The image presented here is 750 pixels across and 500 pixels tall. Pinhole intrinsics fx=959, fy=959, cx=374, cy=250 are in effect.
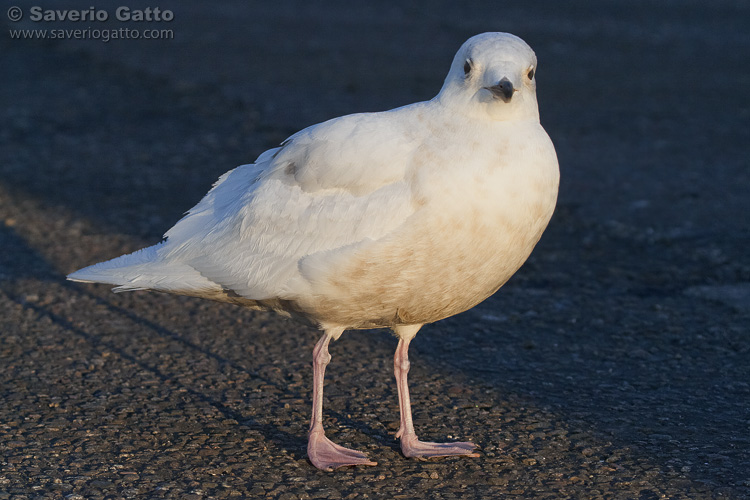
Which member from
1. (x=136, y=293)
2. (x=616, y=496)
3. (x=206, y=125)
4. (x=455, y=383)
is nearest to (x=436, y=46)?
(x=206, y=125)

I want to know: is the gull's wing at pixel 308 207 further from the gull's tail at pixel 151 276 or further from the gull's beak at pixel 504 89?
A: the gull's beak at pixel 504 89

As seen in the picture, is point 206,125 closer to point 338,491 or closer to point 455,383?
point 455,383

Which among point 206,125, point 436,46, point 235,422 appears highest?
point 436,46

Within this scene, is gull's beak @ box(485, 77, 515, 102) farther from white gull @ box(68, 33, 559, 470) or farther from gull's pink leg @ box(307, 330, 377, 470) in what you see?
gull's pink leg @ box(307, 330, 377, 470)

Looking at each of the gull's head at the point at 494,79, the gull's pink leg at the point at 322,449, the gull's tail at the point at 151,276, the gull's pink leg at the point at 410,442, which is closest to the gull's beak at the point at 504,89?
the gull's head at the point at 494,79

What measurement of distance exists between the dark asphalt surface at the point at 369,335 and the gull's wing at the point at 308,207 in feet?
2.72

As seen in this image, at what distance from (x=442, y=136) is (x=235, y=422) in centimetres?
177

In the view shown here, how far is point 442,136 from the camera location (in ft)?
13.3

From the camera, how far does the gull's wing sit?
405 centimetres

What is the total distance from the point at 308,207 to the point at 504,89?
1000 mm

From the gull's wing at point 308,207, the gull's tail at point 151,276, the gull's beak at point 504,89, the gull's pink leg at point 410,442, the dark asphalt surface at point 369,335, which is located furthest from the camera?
the gull's tail at point 151,276

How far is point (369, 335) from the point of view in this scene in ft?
19.7

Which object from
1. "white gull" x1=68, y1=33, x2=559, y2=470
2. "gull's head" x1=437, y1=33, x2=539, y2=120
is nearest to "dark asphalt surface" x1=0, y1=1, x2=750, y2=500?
"white gull" x1=68, y1=33, x2=559, y2=470

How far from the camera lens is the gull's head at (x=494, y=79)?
4.00m
